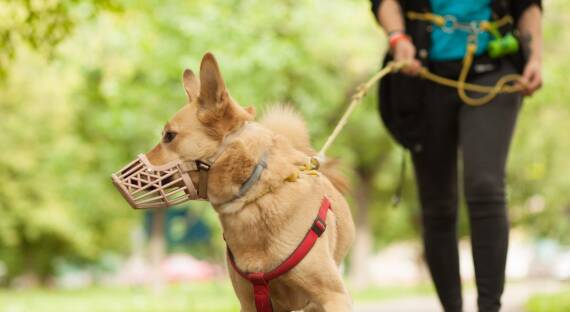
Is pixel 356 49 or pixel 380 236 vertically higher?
pixel 356 49

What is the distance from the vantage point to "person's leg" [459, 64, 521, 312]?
4508mm

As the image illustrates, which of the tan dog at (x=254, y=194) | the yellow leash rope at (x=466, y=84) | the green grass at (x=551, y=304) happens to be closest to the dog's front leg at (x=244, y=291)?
the tan dog at (x=254, y=194)

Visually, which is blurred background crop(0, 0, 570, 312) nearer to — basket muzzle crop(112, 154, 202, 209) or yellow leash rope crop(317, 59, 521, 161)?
yellow leash rope crop(317, 59, 521, 161)

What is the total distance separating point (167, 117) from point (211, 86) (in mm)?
17172

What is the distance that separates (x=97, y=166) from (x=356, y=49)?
14485 mm

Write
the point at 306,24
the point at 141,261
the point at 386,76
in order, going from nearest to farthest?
the point at 386,76 < the point at 306,24 < the point at 141,261

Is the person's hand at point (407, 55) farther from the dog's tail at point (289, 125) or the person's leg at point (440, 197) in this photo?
the dog's tail at point (289, 125)

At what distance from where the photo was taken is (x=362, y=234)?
27.0 metres

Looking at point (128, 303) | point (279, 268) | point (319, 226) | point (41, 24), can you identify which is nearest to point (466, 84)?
point (319, 226)

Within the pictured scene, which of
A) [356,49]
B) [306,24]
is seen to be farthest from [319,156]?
[356,49]

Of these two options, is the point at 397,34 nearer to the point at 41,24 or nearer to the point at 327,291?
the point at 327,291

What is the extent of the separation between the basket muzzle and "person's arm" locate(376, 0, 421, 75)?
1809 mm

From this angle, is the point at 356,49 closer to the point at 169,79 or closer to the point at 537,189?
the point at 169,79

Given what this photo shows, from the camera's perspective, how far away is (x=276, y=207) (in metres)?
3.60
